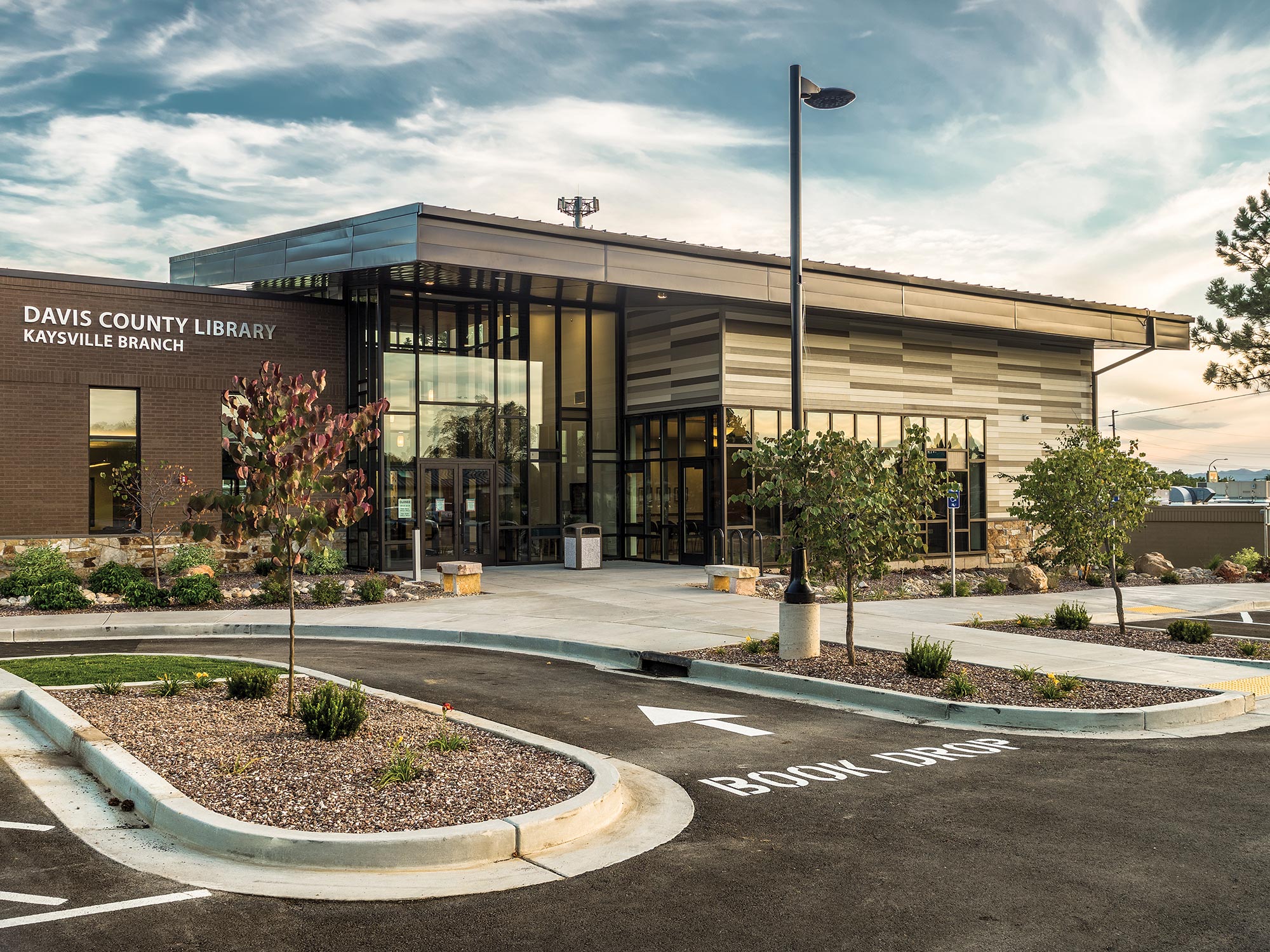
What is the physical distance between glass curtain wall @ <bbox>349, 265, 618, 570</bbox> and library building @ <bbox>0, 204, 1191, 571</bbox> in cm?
6

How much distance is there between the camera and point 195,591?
18359mm

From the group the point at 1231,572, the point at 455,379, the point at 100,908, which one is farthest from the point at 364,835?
the point at 1231,572

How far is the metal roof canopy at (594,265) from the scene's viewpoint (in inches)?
829

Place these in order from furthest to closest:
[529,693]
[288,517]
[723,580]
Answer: [723,580]
[529,693]
[288,517]

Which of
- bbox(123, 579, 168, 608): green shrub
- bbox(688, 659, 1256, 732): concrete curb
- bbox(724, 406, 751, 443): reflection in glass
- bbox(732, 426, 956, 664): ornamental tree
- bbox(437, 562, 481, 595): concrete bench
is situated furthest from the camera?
bbox(724, 406, 751, 443): reflection in glass

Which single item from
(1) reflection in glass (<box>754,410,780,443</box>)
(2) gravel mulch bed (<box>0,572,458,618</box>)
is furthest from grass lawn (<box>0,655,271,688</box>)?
(1) reflection in glass (<box>754,410,780,443</box>)

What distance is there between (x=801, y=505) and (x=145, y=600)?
12.0 m

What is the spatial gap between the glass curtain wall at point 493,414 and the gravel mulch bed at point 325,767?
15.3m

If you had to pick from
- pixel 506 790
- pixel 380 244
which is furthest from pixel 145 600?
pixel 506 790

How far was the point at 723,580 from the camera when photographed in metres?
21.1

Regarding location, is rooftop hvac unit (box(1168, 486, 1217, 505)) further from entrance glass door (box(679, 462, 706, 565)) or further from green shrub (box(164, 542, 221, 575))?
green shrub (box(164, 542, 221, 575))

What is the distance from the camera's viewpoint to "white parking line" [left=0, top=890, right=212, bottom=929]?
4879 millimetres

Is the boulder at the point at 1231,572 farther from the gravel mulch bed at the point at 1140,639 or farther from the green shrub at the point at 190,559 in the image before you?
the green shrub at the point at 190,559

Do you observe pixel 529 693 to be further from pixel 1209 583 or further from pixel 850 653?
pixel 1209 583
